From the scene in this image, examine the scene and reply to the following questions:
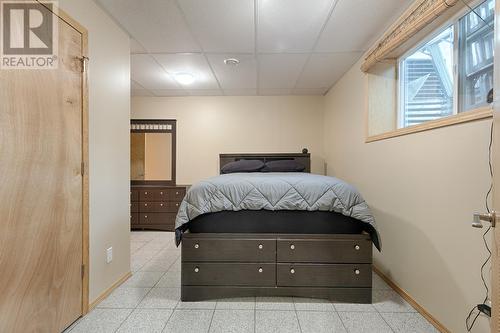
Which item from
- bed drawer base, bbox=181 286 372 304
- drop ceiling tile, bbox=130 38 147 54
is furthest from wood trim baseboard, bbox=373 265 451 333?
drop ceiling tile, bbox=130 38 147 54

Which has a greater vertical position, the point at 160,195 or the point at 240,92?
the point at 240,92

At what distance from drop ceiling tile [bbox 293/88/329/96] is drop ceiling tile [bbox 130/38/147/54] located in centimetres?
249

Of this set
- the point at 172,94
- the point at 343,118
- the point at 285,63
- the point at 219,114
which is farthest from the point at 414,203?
the point at 172,94

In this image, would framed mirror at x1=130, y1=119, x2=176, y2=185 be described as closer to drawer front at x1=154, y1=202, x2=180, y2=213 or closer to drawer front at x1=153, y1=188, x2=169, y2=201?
drawer front at x1=153, y1=188, x2=169, y2=201

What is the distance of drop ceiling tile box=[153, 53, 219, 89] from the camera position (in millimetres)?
2939

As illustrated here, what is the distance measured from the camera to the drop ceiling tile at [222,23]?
1.99m

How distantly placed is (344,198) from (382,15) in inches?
63.0

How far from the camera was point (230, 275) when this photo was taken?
6.75 ft

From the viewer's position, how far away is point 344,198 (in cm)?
202

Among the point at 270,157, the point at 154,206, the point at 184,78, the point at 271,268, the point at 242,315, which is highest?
the point at 184,78

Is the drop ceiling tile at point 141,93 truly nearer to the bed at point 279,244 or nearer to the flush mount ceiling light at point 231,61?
the flush mount ceiling light at point 231,61

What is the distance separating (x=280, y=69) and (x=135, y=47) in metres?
1.78

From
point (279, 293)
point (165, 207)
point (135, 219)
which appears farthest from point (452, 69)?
point (135, 219)

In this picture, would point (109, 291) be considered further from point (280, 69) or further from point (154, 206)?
point (280, 69)
